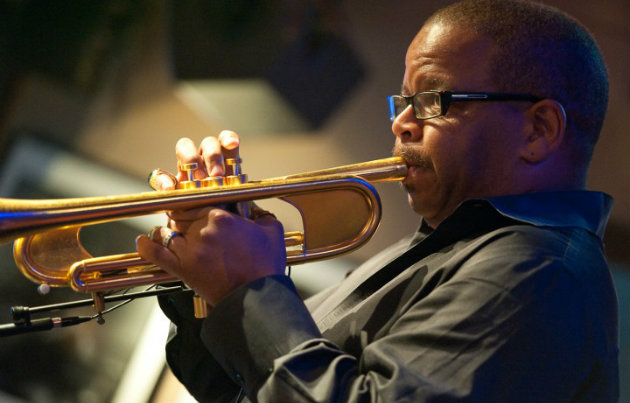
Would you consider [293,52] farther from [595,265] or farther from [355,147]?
[595,265]

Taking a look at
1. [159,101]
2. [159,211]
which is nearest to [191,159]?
[159,211]

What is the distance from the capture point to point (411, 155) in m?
1.66

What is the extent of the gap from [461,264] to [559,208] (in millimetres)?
291

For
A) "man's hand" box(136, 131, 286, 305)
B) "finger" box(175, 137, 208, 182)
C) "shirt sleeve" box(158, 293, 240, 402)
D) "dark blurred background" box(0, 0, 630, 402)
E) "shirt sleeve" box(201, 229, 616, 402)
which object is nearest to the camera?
"shirt sleeve" box(201, 229, 616, 402)

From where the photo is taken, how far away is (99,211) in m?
1.46

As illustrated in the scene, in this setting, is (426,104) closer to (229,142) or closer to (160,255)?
(229,142)

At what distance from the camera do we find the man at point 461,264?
1.21m

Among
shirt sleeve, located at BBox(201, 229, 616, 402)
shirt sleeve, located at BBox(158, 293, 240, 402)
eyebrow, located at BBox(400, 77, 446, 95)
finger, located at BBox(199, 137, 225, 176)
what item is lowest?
shirt sleeve, located at BBox(158, 293, 240, 402)

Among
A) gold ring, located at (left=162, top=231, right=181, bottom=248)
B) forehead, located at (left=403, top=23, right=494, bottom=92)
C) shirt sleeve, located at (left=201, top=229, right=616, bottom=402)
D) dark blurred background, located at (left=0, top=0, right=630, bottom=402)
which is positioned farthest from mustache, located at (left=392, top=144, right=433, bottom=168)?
dark blurred background, located at (left=0, top=0, right=630, bottom=402)

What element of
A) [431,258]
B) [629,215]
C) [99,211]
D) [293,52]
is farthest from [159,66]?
[629,215]

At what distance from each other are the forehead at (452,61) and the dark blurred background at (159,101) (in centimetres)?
113

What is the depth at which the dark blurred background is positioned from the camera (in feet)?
8.96

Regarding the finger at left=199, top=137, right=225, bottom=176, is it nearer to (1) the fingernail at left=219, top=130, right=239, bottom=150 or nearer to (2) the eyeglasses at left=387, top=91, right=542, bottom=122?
(1) the fingernail at left=219, top=130, right=239, bottom=150

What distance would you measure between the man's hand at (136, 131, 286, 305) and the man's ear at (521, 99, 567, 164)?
62 cm
